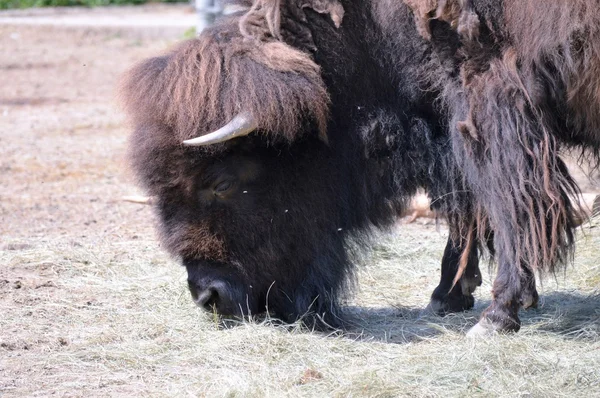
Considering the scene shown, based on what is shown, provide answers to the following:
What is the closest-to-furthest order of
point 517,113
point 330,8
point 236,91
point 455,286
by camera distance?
point 517,113 < point 236,91 < point 330,8 < point 455,286

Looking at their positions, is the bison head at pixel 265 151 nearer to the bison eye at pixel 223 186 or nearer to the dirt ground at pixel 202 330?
the bison eye at pixel 223 186

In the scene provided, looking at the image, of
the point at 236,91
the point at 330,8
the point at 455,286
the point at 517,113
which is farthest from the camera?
the point at 455,286

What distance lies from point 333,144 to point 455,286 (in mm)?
1170

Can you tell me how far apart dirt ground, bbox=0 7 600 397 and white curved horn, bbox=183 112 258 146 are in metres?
0.83

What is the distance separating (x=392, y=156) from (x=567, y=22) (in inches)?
43.1

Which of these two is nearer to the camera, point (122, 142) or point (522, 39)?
point (522, 39)

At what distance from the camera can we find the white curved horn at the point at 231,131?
4.33 meters

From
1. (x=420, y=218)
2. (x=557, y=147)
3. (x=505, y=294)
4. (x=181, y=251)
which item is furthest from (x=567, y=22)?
(x=420, y=218)

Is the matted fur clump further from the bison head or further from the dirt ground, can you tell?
the dirt ground

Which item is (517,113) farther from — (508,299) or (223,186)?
(223,186)

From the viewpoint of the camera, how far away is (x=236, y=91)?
4.46m

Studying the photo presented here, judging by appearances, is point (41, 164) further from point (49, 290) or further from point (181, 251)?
point (181, 251)

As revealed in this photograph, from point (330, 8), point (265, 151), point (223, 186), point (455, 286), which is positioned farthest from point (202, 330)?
point (330, 8)

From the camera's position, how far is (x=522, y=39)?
14.1ft
